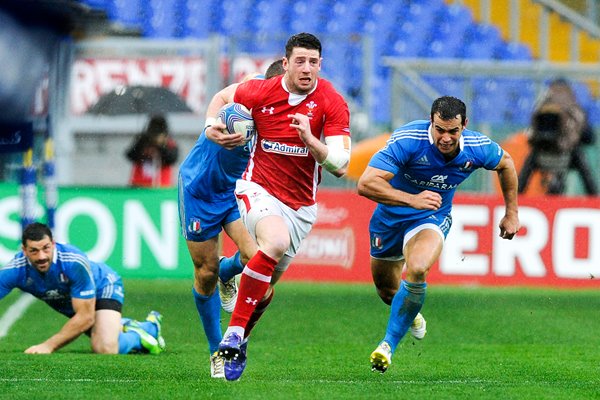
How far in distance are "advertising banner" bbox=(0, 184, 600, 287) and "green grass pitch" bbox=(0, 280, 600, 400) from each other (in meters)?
0.28

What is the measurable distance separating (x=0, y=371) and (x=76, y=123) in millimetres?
10175

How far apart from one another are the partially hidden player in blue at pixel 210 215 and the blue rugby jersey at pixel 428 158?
3.46 ft

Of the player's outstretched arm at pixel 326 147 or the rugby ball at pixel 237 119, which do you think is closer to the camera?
the player's outstretched arm at pixel 326 147

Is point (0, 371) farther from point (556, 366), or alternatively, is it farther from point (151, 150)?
point (151, 150)

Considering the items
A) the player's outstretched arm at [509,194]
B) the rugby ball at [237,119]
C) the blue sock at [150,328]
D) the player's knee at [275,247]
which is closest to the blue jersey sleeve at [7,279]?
the blue sock at [150,328]

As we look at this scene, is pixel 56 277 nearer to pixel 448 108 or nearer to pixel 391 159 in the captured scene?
pixel 391 159

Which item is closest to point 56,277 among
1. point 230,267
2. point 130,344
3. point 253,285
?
point 130,344

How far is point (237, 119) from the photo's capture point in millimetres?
8211

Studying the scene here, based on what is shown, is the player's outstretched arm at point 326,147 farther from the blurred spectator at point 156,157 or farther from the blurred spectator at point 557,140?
the blurred spectator at point 156,157

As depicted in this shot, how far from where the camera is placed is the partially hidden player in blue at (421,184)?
8594 mm

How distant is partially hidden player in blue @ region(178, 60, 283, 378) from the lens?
9.14 metres

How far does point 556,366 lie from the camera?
9.41 meters

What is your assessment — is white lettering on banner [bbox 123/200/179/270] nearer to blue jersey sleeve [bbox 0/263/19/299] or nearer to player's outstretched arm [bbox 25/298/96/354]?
player's outstretched arm [bbox 25/298/96/354]

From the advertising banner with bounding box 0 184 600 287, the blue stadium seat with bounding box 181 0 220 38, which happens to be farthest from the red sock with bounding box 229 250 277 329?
the blue stadium seat with bounding box 181 0 220 38
